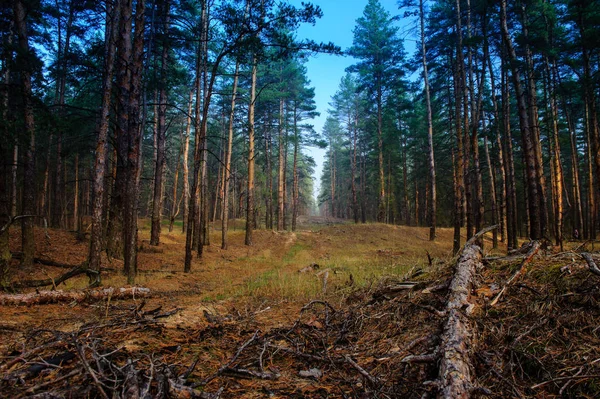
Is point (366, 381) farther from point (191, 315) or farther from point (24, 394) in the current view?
point (191, 315)

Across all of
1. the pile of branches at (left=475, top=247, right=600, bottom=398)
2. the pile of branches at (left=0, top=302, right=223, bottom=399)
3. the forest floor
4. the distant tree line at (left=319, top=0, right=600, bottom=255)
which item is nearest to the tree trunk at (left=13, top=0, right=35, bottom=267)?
the forest floor

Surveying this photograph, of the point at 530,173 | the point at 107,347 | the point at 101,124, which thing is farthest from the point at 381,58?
the point at 107,347

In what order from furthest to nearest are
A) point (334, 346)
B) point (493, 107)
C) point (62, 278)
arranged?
point (493, 107), point (62, 278), point (334, 346)

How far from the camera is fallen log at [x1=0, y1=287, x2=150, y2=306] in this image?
4.80 meters

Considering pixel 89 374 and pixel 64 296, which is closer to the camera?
pixel 89 374

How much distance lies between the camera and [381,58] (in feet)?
81.8

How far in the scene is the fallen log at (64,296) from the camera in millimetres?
4801

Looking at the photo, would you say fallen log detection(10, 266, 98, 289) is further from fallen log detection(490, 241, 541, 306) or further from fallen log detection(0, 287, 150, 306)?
fallen log detection(490, 241, 541, 306)

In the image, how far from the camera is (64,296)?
17.0ft

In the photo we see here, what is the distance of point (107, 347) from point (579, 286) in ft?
14.0

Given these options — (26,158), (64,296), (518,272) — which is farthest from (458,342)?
(26,158)

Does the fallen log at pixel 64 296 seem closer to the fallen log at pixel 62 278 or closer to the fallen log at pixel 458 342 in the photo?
the fallen log at pixel 62 278

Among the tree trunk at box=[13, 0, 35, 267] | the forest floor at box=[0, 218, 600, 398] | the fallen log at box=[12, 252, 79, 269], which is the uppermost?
the tree trunk at box=[13, 0, 35, 267]

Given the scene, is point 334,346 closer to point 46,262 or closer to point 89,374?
point 89,374
